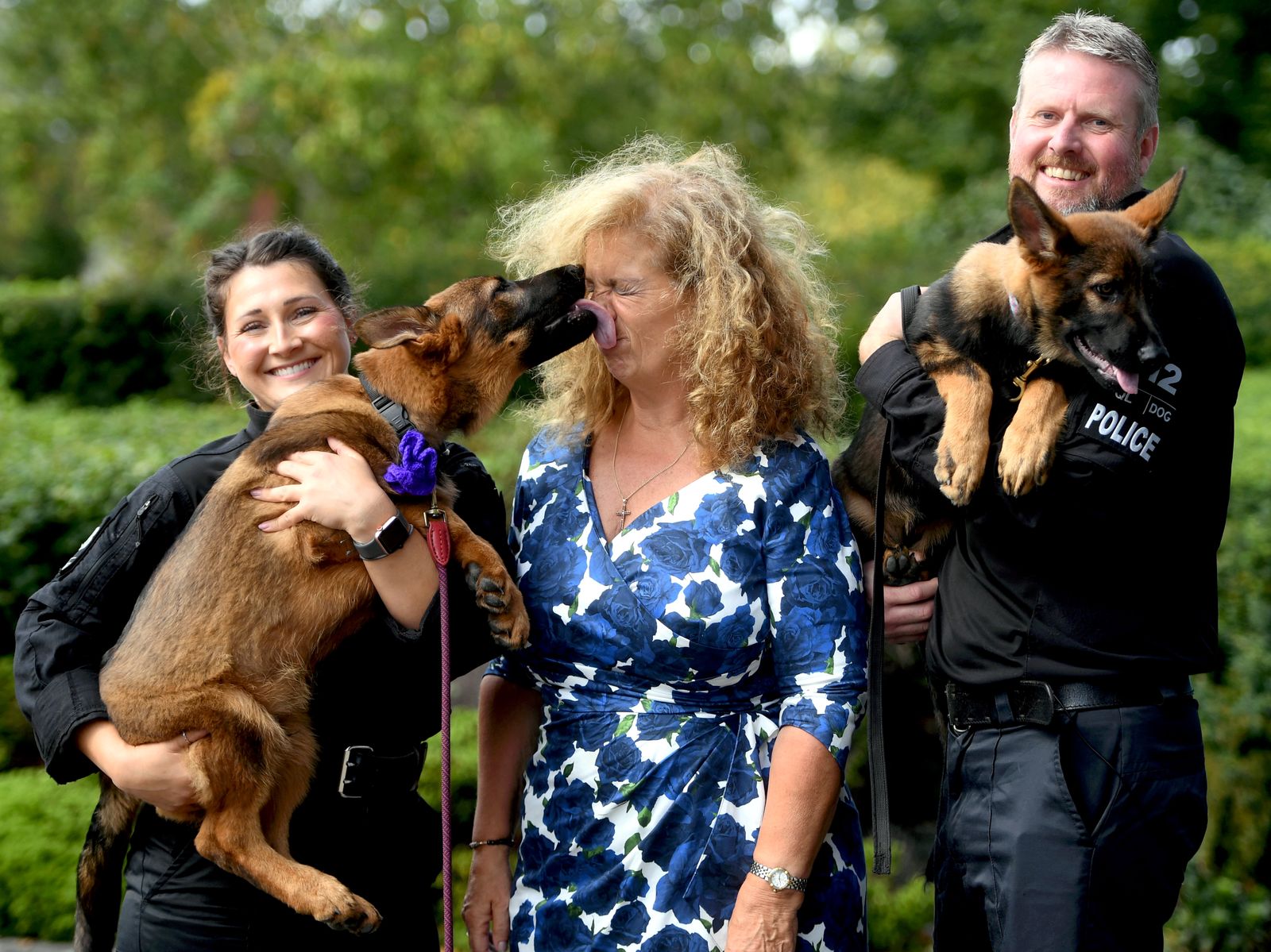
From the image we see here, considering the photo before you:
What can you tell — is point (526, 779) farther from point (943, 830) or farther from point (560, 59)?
point (560, 59)

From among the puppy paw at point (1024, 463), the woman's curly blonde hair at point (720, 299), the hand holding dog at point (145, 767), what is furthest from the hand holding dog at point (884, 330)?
the hand holding dog at point (145, 767)

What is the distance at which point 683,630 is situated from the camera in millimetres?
2838

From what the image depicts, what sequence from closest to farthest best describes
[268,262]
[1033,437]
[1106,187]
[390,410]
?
[1033,437]
[1106,187]
[268,262]
[390,410]

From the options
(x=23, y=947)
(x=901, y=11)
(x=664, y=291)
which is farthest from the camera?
(x=901, y=11)

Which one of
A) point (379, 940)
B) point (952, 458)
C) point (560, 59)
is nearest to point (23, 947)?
point (379, 940)

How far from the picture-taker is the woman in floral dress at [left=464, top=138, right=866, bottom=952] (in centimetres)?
281

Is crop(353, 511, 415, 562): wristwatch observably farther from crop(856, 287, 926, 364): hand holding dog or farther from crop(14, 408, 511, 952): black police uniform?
crop(856, 287, 926, 364): hand holding dog

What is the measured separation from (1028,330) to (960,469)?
56 cm

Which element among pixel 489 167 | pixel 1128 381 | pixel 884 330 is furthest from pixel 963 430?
pixel 489 167

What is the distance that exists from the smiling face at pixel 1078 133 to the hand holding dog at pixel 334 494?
5.85 ft

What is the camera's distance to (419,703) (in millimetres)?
2977

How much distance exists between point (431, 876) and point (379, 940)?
8.0 inches

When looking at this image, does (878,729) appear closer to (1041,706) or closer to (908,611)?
(908,611)

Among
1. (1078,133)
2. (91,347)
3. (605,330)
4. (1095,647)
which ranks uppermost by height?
(1078,133)
